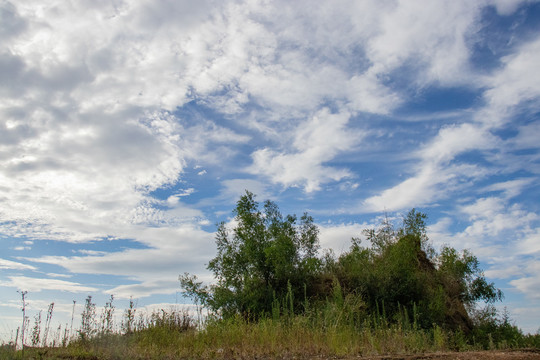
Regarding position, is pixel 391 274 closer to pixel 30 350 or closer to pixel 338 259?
pixel 338 259

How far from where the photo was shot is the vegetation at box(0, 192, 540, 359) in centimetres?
1069

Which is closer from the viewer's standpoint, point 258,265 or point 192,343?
point 192,343

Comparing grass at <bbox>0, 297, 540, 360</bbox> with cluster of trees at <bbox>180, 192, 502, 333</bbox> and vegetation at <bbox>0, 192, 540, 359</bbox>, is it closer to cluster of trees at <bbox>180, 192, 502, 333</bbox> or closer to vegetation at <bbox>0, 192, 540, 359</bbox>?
vegetation at <bbox>0, 192, 540, 359</bbox>

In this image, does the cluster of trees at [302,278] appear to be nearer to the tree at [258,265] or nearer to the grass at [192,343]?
the tree at [258,265]

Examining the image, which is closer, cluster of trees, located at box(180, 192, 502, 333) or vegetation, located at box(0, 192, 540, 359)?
vegetation, located at box(0, 192, 540, 359)

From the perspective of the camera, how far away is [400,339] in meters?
12.0

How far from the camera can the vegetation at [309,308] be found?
10688mm

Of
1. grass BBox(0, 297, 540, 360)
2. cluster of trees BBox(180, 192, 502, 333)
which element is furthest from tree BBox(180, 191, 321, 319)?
grass BBox(0, 297, 540, 360)

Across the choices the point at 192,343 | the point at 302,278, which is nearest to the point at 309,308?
the point at 302,278

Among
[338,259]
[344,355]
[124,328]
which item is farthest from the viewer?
[338,259]

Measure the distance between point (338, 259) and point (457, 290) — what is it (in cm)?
934

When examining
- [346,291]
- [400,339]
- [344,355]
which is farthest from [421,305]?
[344,355]

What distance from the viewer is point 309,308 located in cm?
1925

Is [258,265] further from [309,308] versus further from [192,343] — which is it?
[192,343]
